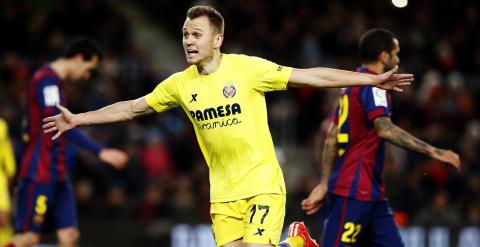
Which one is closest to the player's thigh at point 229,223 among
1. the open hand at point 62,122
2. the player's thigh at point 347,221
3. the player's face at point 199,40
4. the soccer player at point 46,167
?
the player's face at point 199,40

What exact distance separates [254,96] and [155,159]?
8225 millimetres

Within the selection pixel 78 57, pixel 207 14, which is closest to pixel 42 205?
pixel 78 57

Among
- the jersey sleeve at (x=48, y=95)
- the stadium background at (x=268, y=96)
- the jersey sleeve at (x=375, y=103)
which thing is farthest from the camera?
the stadium background at (x=268, y=96)

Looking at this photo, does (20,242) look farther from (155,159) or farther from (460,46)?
(460,46)

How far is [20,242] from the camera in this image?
9.41 m

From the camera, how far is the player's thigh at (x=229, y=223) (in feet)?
23.2

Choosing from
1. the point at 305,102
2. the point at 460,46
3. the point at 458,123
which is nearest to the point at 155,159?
the point at 305,102

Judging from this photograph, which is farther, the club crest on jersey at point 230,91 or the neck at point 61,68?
the neck at point 61,68

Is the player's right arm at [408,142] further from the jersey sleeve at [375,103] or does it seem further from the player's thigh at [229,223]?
the player's thigh at [229,223]

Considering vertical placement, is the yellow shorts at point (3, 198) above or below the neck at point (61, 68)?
below

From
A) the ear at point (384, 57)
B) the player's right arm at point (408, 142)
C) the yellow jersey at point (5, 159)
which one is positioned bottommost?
the player's right arm at point (408, 142)

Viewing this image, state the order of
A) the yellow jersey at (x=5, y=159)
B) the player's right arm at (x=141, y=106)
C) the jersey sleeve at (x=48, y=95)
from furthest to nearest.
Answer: the yellow jersey at (x=5, y=159)
the jersey sleeve at (x=48, y=95)
the player's right arm at (x=141, y=106)

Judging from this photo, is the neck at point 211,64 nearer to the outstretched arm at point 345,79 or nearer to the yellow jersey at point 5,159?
the outstretched arm at point 345,79

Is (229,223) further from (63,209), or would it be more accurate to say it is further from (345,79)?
(63,209)
